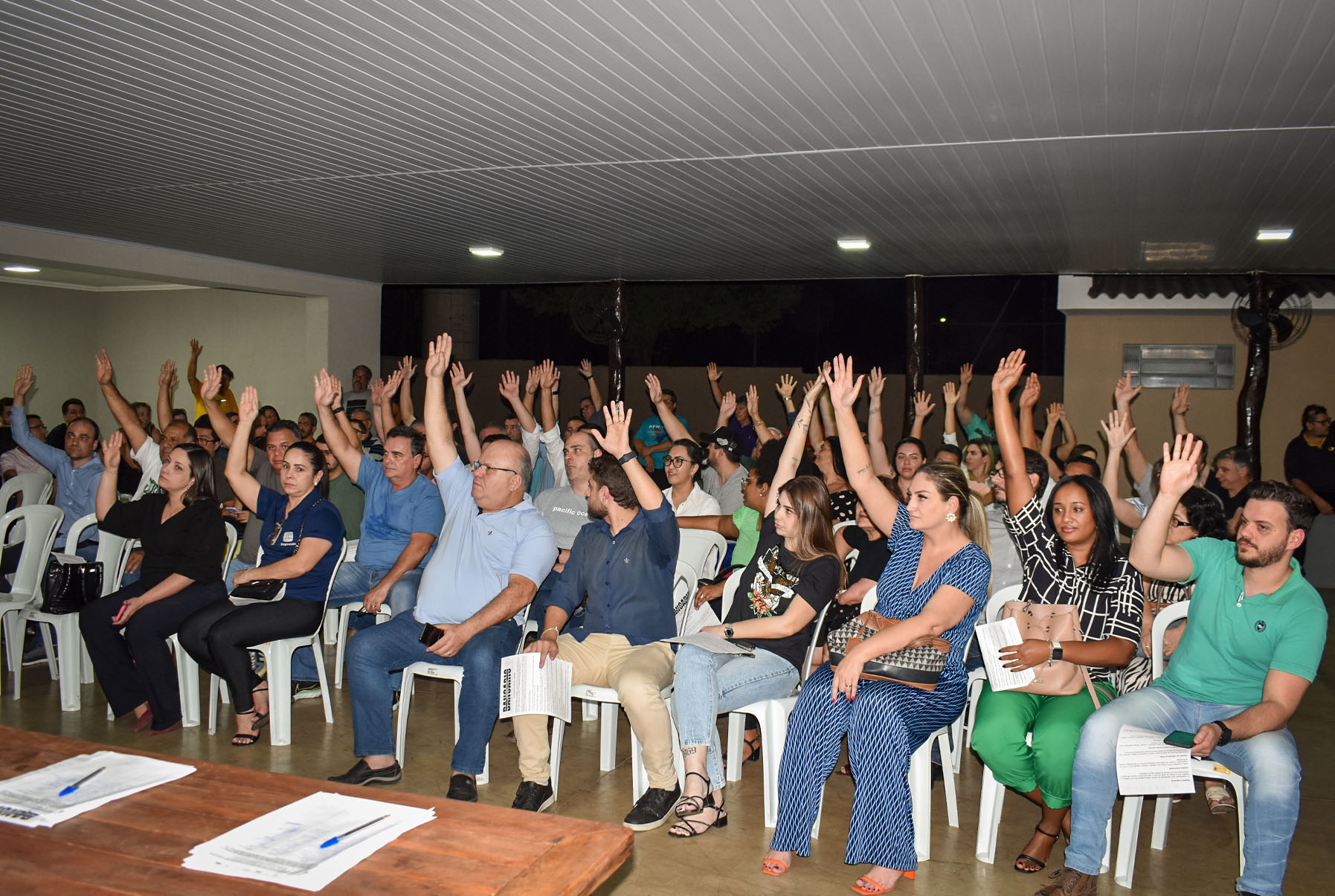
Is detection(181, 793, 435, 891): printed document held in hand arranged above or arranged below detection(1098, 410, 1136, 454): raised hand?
below

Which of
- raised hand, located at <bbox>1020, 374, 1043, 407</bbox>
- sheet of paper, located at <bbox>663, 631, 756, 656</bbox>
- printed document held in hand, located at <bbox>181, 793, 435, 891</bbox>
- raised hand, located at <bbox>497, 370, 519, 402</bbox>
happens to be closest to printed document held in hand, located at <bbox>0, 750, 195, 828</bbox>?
printed document held in hand, located at <bbox>181, 793, 435, 891</bbox>

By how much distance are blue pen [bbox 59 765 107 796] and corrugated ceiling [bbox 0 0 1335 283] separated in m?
2.76

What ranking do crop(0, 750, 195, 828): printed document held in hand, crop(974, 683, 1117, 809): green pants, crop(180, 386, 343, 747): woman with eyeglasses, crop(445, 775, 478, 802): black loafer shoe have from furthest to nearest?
1. crop(180, 386, 343, 747): woman with eyeglasses
2. crop(445, 775, 478, 802): black loafer shoe
3. crop(974, 683, 1117, 809): green pants
4. crop(0, 750, 195, 828): printed document held in hand

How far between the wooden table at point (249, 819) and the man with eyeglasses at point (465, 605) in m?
2.08

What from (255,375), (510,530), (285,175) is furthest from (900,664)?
(255,375)

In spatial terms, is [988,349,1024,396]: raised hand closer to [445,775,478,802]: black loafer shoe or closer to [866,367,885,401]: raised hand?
[866,367,885,401]: raised hand

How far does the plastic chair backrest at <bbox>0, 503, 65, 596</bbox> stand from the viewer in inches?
212

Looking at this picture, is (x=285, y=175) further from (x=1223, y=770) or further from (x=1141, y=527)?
(x=1223, y=770)

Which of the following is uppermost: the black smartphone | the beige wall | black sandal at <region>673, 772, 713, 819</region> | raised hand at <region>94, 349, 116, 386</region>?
the beige wall

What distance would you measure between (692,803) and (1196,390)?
9664 millimetres

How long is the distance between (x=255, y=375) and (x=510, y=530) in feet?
32.0

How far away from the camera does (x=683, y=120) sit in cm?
506

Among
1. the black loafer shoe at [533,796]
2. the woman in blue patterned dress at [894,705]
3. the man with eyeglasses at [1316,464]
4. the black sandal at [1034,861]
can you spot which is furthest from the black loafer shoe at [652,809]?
the man with eyeglasses at [1316,464]

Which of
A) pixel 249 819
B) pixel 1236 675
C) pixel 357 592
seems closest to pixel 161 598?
pixel 357 592
